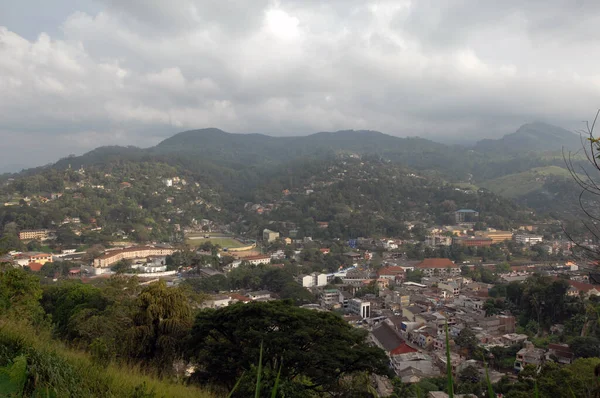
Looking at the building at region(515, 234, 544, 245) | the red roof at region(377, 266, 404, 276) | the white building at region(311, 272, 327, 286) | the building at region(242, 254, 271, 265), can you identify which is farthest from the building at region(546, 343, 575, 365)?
the building at region(515, 234, 544, 245)

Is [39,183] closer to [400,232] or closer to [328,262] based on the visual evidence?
[328,262]

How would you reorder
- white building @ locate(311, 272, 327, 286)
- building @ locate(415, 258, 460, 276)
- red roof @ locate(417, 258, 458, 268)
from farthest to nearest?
red roof @ locate(417, 258, 458, 268), building @ locate(415, 258, 460, 276), white building @ locate(311, 272, 327, 286)

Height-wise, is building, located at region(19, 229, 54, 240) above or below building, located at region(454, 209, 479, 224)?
above

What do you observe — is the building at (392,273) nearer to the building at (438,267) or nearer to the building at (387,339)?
the building at (438,267)

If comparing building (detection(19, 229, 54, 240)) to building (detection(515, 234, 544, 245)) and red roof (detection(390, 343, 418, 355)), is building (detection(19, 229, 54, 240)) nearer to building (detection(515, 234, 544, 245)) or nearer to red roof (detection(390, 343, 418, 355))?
red roof (detection(390, 343, 418, 355))

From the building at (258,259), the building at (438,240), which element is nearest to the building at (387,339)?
the building at (258,259)

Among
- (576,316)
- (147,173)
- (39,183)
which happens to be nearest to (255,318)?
(576,316)
